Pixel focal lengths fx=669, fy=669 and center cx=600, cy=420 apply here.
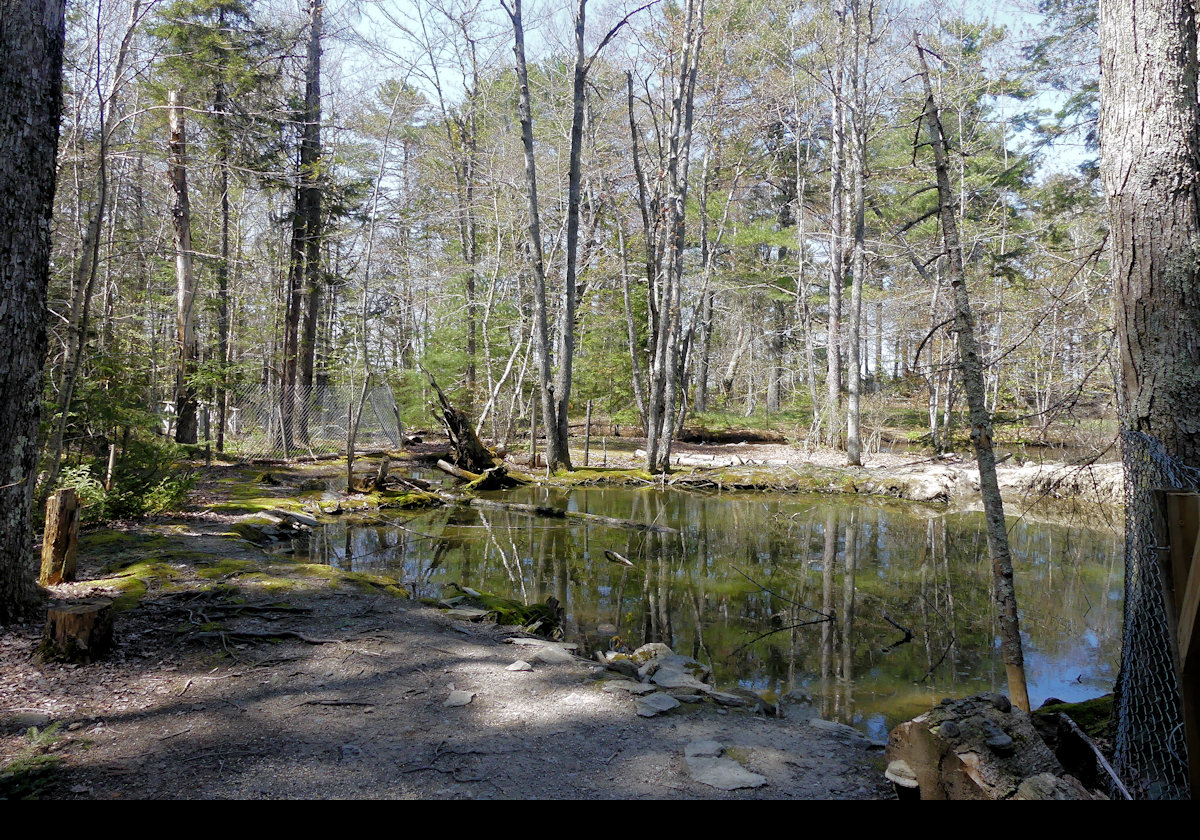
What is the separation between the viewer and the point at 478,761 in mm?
3227

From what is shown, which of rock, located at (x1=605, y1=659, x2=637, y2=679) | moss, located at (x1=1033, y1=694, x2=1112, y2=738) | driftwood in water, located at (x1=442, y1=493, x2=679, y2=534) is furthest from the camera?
driftwood in water, located at (x1=442, y1=493, x2=679, y2=534)

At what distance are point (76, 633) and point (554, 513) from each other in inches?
303

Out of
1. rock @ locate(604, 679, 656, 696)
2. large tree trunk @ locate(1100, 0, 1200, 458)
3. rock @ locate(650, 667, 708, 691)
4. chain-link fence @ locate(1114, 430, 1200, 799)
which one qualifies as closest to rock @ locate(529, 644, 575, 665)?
rock @ locate(604, 679, 656, 696)

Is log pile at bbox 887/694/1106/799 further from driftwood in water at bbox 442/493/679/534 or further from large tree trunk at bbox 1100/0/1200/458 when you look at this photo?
driftwood in water at bbox 442/493/679/534

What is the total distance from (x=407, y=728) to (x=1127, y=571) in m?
3.91

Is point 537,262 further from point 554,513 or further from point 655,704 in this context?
point 655,704

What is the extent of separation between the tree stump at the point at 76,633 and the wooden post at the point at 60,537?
1.27 m

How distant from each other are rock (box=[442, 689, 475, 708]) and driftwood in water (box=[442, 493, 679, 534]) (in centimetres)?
639

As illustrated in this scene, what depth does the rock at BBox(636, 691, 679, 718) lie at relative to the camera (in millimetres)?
3955

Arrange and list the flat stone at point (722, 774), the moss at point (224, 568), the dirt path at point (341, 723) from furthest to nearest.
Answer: the moss at point (224, 568)
the flat stone at point (722, 774)
the dirt path at point (341, 723)

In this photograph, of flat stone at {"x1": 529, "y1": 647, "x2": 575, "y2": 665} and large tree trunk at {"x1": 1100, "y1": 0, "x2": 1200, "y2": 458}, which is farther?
flat stone at {"x1": 529, "y1": 647, "x2": 575, "y2": 665}

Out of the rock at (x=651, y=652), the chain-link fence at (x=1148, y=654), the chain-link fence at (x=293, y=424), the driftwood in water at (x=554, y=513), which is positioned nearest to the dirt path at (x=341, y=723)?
the rock at (x=651, y=652)

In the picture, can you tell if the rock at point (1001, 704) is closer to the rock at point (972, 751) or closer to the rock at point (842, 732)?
the rock at point (972, 751)

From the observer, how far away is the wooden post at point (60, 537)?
16.4ft
